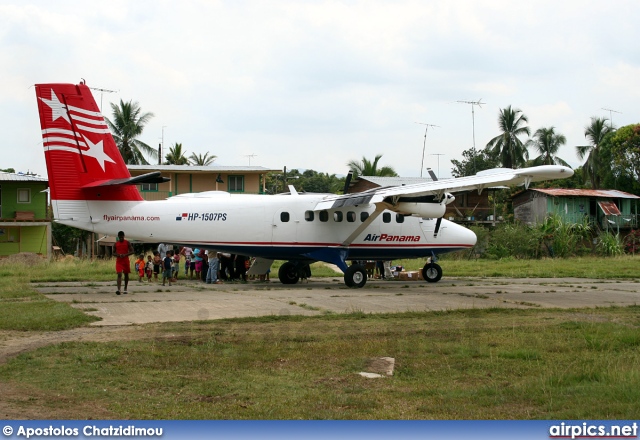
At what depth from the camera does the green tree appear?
2921 inches

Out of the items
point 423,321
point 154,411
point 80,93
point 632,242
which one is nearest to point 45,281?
point 80,93

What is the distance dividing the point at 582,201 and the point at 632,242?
4.84 m

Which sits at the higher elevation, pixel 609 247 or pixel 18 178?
pixel 18 178

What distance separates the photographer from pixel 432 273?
25.7m

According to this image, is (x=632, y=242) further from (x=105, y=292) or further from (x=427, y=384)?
(x=427, y=384)

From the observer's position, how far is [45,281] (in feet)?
79.6

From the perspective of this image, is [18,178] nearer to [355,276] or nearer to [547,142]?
[355,276]

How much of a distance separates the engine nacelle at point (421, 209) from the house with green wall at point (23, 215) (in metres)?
31.0

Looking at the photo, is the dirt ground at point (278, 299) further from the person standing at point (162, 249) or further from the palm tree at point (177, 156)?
the palm tree at point (177, 156)

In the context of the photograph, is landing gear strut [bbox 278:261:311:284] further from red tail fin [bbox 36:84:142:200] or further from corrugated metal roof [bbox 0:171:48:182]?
corrugated metal roof [bbox 0:171:48:182]

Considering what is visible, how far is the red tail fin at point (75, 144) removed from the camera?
19891 millimetres

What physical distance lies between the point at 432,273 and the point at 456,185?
17.1ft

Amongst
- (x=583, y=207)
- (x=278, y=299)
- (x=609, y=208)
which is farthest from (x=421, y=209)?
(x=609, y=208)

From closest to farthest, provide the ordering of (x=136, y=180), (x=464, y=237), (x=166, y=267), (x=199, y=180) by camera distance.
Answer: (x=136, y=180) < (x=166, y=267) < (x=464, y=237) < (x=199, y=180)
